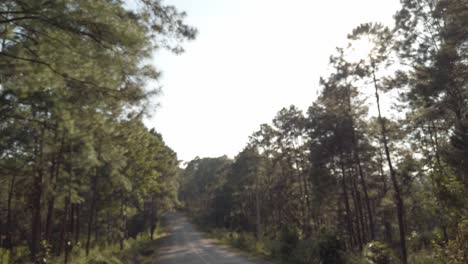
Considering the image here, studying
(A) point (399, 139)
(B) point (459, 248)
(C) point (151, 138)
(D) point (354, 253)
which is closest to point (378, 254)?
(D) point (354, 253)

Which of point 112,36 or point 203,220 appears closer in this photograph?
point 112,36

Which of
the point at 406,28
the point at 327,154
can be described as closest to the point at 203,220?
the point at 327,154

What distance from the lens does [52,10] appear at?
18.9 feet

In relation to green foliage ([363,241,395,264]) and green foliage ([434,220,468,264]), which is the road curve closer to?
green foliage ([363,241,395,264])

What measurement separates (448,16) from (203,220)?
58235mm

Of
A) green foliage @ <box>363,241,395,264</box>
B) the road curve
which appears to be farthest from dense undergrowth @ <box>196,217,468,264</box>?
the road curve

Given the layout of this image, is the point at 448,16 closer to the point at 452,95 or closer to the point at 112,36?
the point at 452,95

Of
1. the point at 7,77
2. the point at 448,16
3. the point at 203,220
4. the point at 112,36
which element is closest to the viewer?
the point at 112,36

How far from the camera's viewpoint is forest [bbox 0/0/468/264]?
21.4 ft

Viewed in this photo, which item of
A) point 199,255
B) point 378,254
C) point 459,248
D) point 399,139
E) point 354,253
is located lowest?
point 199,255

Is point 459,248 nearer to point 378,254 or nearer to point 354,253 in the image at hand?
point 378,254

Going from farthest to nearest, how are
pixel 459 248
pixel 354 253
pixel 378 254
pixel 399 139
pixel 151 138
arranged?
pixel 151 138 < pixel 399 139 < pixel 354 253 < pixel 378 254 < pixel 459 248

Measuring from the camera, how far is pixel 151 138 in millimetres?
30891

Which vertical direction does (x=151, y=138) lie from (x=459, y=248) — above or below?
above
